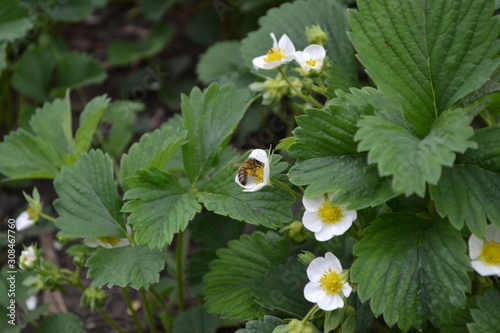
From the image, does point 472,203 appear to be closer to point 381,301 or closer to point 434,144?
point 434,144

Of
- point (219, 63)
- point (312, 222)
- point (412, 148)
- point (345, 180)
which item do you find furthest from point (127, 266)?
point (219, 63)

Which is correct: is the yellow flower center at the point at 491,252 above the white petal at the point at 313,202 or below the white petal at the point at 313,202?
below

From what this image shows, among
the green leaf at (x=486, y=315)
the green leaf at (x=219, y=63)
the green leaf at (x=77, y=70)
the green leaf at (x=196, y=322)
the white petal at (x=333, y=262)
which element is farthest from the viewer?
the green leaf at (x=77, y=70)

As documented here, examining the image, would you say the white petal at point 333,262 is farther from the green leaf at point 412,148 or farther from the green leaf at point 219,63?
the green leaf at point 219,63

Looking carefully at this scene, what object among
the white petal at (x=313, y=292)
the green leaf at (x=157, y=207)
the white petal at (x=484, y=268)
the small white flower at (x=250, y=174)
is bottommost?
the white petal at (x=313, y=292)

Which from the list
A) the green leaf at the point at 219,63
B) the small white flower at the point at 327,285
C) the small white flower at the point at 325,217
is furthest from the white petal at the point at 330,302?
the green leaf at the point at 219,63

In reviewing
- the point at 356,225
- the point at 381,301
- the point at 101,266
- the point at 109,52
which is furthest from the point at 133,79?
the point at 381,301

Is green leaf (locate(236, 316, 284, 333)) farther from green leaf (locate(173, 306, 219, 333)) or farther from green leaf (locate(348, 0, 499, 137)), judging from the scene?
green leaf (locate(348, 0, 499, 137))
